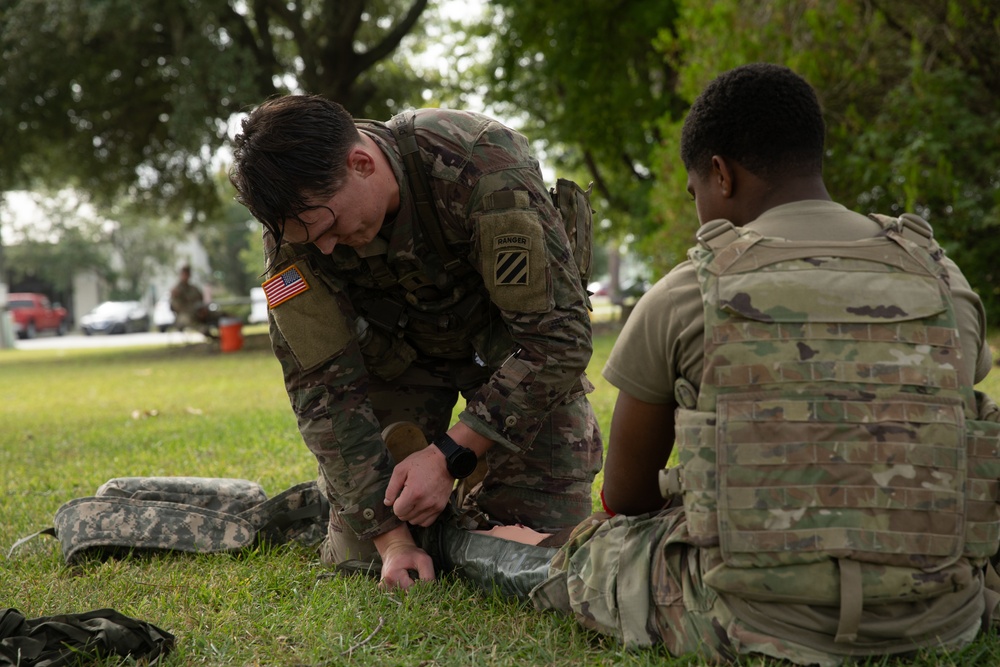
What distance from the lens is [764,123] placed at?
2.13 metres

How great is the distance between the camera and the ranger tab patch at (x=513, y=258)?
9.07 feet

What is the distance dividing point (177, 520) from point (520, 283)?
1.56 m

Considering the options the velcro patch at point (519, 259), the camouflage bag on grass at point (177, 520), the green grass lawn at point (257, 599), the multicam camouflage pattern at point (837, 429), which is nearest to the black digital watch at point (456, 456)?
the green grass lawn at point (257, 599)

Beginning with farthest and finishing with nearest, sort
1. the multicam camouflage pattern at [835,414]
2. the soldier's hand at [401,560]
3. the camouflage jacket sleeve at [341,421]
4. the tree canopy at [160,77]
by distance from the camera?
1. the tree canopy at [160,77]
2. the camouflage jacket sleeve at [341,421]
3. the soldier's hand at [401,560]
4. the multicam camouflage pattern at [835,414]

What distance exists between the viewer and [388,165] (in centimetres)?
290

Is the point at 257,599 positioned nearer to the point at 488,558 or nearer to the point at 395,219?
the point at 488,558

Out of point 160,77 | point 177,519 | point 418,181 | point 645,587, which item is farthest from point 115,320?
point 645,587

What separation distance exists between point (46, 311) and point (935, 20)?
39.0m

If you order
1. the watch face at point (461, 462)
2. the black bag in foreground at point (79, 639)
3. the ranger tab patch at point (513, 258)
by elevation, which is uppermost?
the ranger tab patch at point (513, 258)

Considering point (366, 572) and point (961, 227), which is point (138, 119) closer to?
point (961, 227)

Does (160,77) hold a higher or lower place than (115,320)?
higher

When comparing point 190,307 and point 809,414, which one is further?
point 190,307

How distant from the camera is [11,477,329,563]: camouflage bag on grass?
333 centimetres

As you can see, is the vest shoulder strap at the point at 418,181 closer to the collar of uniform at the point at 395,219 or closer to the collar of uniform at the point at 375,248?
the collar of uniform at the point at 395,219
